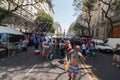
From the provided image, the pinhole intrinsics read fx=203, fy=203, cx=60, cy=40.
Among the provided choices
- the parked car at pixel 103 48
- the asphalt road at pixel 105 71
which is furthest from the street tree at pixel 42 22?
the asphalt road at pixel 105 71

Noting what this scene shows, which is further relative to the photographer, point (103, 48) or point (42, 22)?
point (42, 22)

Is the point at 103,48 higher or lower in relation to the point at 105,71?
higher

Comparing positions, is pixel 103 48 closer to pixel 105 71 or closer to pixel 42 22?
pixel 105 71

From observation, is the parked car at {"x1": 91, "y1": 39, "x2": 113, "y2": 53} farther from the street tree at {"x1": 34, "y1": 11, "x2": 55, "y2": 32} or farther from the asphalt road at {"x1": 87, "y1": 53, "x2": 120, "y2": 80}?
the street tree at {"x1": 34, "y1": 11, "x2": 55, "y2": 32}

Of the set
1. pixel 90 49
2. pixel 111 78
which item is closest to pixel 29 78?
pixel 111 78

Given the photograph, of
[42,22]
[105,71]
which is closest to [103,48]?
[105,71]

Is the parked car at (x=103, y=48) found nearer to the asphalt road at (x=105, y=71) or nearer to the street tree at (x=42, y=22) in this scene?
the asphalt road at (x=105, y=71)

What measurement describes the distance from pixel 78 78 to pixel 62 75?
88cm

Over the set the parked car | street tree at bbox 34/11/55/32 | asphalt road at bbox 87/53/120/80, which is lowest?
asphalt road at bbox 87/53/120/80

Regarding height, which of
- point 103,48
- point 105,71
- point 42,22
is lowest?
point 105,71

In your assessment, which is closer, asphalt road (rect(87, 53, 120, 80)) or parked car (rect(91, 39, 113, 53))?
asphalt road (rect(87, 53, 120, 80))

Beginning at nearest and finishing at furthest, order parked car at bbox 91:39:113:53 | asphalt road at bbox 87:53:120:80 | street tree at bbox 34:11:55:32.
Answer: asphalt road at bbox 87:53:120:80
parked car at bbox 91:39:113:53
street tree at bbox 34:11:55:32

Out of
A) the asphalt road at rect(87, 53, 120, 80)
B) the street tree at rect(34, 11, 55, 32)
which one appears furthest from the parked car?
the street tree at rect(34, 11, 55, 32)

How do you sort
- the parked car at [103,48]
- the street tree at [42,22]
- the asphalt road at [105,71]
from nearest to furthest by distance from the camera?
the asphalt road at [105,71] < the parked car at [103,48] < the street tree at [42,22]
